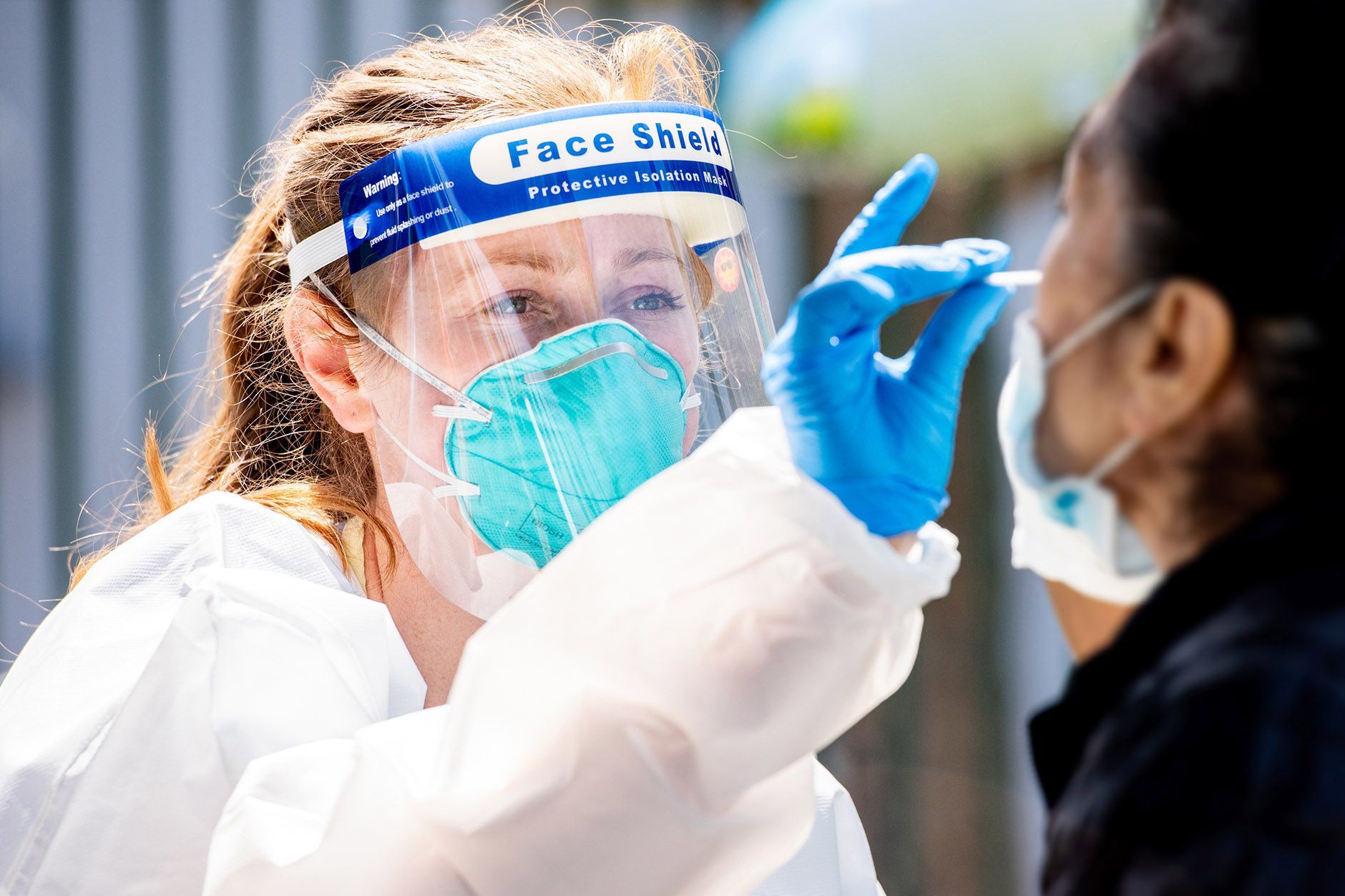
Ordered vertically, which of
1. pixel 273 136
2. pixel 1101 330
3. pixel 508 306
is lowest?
pixel 1101 330

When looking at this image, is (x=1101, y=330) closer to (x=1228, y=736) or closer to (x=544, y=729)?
(x=1228, y=736)

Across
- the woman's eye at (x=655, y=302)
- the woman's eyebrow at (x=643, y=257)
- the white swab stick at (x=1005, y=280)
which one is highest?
the woman's eyebrow at (x=643, y=257)

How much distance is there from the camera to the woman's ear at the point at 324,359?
1348 mm

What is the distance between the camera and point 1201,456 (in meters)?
0.67

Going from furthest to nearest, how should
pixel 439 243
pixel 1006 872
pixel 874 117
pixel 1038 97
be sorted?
pixel 1006 872 < pixel 874 117 < pixel 1038 97 < pixel 439 243

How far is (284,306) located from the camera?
1.45 metres

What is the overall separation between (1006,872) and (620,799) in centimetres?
255

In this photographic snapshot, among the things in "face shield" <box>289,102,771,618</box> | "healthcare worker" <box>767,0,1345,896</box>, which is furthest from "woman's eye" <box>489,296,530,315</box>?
"healthcare worker" <box>767,0,1345,896</box>

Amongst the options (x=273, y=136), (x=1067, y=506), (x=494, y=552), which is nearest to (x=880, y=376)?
(x=1067, y=506)

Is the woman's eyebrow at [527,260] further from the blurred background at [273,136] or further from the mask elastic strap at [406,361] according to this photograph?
the blurred background at [273,136]

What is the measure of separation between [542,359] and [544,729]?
1.36 ft

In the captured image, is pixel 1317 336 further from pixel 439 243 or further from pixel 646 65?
pixel 646 65

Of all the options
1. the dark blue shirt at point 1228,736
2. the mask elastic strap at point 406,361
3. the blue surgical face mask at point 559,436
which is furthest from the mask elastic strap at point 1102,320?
the mask elastic strap at point 406,361

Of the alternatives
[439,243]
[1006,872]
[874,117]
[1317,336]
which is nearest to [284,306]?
[439,243]
